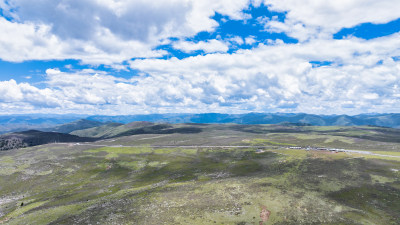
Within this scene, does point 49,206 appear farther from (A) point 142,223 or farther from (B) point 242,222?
(B) point 242,222

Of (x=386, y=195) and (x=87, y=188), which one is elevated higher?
(x=386, y=195)

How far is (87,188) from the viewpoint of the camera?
88.9 meters

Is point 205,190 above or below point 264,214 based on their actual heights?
below

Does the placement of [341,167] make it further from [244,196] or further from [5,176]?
[5,176]

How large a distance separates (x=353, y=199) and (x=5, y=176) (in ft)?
482

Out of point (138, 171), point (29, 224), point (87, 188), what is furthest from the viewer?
point (138, 171)

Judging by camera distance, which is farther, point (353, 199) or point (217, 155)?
point (217, 155)

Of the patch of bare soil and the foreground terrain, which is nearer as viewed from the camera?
the patch of bare soil

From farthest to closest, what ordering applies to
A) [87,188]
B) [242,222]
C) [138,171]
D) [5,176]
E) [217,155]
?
1. [217,155]
2. [138,171]
3. [5,176]
4. [87,188]
5. [242,222]

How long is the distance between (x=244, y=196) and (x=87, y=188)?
6812cm

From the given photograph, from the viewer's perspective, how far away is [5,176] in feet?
335

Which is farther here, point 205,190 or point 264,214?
point 205,190

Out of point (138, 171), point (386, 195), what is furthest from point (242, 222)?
point (138, 171)

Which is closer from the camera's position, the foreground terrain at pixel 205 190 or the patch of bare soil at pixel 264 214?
the patch of bare soil at pixel 264 214
